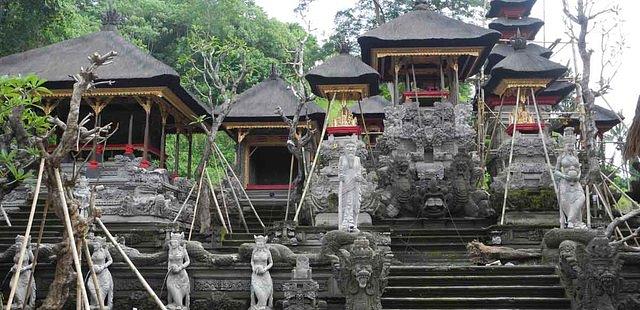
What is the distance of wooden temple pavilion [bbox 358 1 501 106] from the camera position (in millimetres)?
A: 20672

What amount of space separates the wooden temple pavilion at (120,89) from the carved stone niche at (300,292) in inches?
438

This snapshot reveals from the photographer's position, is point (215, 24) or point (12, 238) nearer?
point (12, 238)


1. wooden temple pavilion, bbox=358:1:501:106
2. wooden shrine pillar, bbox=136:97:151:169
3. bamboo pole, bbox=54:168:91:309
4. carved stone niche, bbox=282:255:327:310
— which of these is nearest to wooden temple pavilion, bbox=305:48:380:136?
wooden temple pavilion, bbox=358:1:501:106

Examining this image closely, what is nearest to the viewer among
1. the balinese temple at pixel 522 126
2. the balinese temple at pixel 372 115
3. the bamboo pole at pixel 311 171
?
the bamboo pole at pixel 311 171

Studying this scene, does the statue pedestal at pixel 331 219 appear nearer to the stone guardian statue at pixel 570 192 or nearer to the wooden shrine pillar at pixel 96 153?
the stone guardian statue at pixel 570 192

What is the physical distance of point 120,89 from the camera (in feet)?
69.7

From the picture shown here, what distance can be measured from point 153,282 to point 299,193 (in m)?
9.48

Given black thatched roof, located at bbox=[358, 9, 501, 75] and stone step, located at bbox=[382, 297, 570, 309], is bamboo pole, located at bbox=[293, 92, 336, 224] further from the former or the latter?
stone step, located at bbox=[382, 297, 570, 309]

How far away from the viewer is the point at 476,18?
40.5 metres

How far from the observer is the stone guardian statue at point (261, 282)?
10.8m

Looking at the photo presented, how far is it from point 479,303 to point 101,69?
15.0 metres

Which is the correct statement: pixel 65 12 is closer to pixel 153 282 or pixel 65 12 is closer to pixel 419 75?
pixel 419 75

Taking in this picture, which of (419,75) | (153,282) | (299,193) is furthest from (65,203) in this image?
(419,75)

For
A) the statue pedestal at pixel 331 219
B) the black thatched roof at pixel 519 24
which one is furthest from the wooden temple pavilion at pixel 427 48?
the black thatched roof at pixel 519 24
